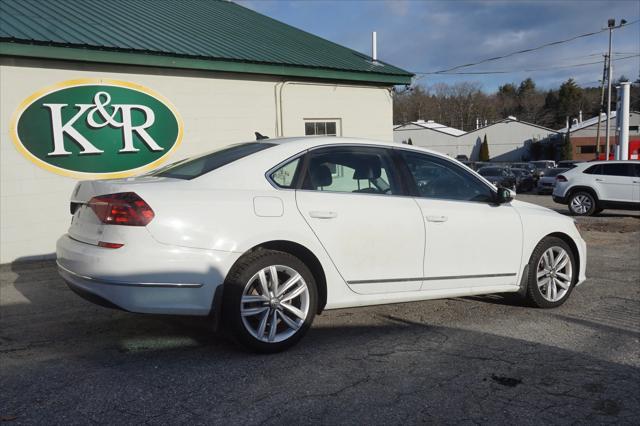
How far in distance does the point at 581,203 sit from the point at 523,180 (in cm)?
1570

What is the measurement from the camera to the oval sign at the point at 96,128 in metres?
8.08

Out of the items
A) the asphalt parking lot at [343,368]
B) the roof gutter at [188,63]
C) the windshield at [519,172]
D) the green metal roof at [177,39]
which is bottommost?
the asphalt parking lot at [343,368]

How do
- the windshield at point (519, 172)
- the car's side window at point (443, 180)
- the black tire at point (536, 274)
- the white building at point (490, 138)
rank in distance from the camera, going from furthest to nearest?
the white building at point (490, 138), the windshield at point (519, 172), the black tire at point (536, 274), the car's side window at point (443, 180)

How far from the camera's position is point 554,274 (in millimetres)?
5820

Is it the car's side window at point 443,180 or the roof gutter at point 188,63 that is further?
the roof gutter at point 188,63

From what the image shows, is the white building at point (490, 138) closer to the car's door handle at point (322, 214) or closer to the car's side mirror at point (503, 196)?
the car's side mirror at point (503, 196)

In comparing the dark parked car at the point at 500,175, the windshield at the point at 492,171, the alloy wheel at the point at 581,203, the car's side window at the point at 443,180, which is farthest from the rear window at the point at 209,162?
the windshield at the point at 492,171

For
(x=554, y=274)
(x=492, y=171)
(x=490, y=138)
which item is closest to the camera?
(x=554, y=274)

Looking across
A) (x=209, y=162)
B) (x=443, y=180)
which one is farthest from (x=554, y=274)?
(x=209, y=162)

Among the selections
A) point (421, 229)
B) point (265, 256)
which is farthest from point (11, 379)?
point (421, 229)

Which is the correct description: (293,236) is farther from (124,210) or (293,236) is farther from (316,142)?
(124,210)

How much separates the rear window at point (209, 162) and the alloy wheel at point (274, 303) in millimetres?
918

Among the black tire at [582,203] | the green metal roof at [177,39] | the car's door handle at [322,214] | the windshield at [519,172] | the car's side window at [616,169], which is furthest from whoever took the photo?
the windshield at [519,172]

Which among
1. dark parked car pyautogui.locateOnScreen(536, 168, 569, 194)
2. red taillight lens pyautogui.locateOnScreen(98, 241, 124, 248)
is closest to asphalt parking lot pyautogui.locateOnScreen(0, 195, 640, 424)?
red taillight lens pyautogui.locateOnScreen(98, 241, 124, 248)
